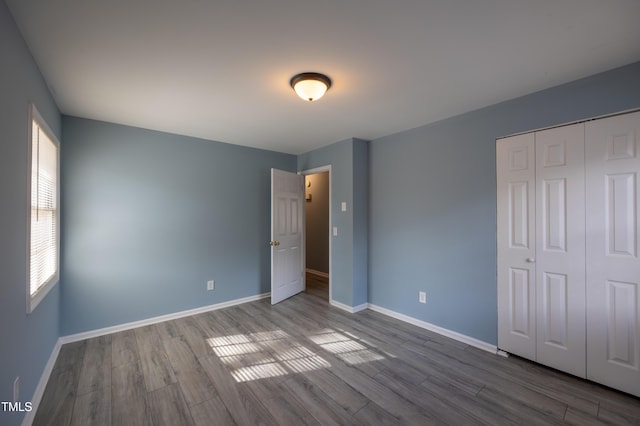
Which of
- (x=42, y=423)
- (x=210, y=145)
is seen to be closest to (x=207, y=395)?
(x=42, y=423)

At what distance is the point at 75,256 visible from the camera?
2.84 m

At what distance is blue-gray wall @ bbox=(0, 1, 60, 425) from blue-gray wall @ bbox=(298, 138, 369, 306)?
9.97 feet

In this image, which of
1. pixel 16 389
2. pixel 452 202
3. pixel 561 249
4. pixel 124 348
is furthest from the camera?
pixel 452 202

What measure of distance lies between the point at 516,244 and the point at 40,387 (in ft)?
13.3

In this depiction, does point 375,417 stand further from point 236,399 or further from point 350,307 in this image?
point 350,307

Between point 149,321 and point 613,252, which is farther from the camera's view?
point 149,321

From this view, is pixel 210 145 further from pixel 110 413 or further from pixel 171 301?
pixel 110 413

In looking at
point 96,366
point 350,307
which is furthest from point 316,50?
point 96,366

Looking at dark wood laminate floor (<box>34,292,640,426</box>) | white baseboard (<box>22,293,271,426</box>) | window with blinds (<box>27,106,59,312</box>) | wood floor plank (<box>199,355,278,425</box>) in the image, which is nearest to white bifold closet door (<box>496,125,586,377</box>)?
dark wood laminate floor (<box>34,292,640,426</box>)

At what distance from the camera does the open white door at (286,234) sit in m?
4.00

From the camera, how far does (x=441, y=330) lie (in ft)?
9.82

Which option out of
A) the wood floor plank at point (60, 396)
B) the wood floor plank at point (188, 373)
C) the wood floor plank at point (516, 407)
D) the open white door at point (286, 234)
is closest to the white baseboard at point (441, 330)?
the wood floor plank at point (516, 407)

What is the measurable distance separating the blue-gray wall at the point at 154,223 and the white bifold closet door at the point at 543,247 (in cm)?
323

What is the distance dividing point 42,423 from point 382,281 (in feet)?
10.8
